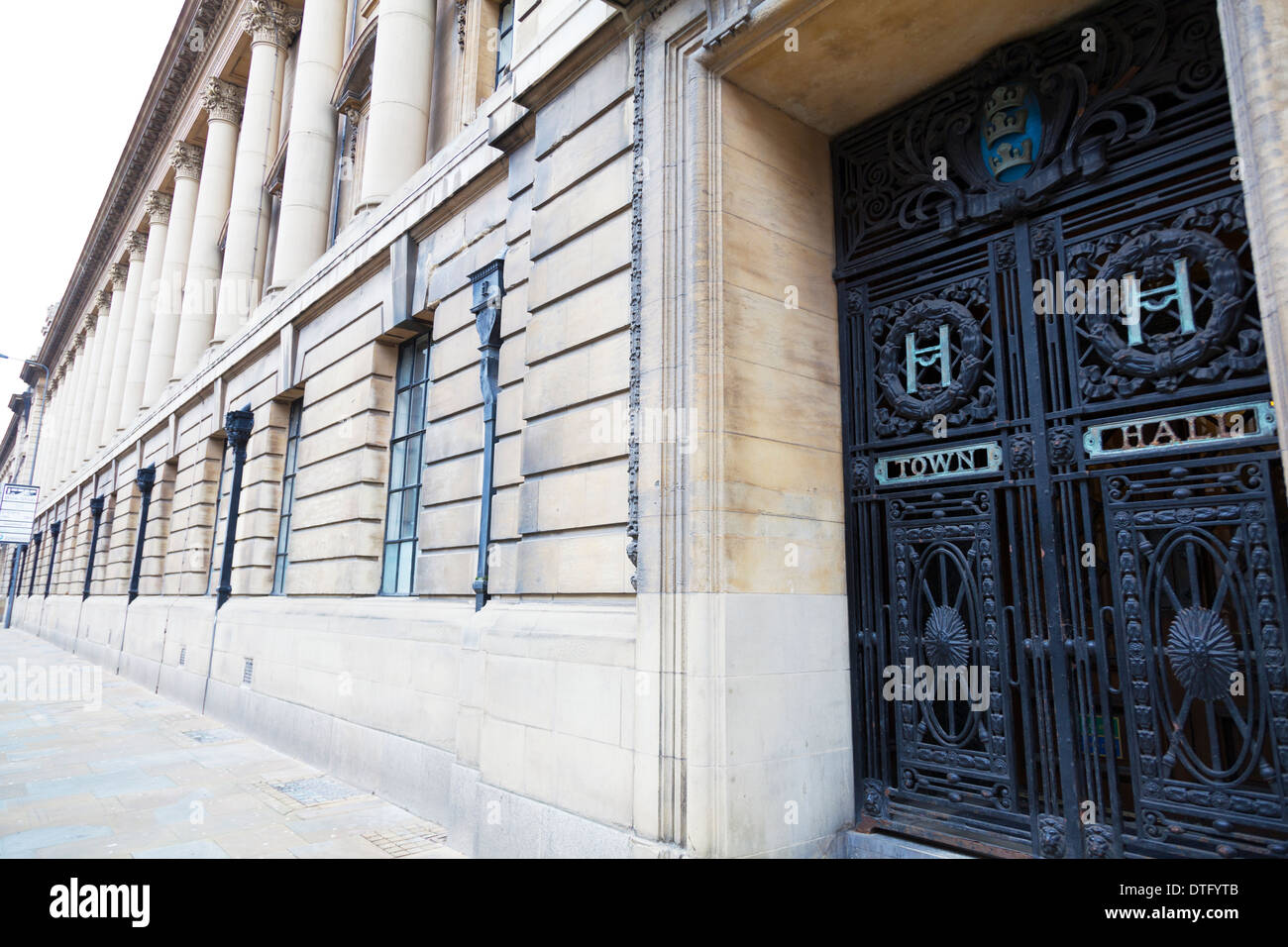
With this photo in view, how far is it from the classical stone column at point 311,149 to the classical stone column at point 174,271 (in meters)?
12.2

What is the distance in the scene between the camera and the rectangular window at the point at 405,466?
10.9m

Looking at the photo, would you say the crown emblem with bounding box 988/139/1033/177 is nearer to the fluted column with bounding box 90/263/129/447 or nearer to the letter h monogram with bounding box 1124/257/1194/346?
the letter h monogram with bounding box 1124/257/1194/346

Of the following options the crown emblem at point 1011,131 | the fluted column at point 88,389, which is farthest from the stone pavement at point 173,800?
the fluted column at point 88,389

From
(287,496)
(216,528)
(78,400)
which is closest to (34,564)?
(78,400)

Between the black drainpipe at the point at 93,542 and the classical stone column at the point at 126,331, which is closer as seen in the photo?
the black drainpipe at the point at 93,542

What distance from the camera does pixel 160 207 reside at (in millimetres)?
31031

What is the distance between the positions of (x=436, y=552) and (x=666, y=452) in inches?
189

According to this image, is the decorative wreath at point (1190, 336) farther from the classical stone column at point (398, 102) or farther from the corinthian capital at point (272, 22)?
the corinthian capital at point (272, 22)

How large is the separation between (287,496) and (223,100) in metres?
16.8

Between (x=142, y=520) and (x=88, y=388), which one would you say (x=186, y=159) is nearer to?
(x=142, y=520)

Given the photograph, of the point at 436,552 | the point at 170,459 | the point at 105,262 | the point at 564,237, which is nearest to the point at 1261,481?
the point at 564,237

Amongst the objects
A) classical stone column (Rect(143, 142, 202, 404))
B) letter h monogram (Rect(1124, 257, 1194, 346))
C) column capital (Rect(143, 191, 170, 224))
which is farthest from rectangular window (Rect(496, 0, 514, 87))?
column capital (Rect(143, 191, 170, 224))
